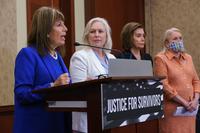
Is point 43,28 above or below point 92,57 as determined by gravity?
above

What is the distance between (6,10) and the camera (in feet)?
11.0

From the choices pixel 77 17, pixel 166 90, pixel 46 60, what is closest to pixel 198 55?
pixel 77 17

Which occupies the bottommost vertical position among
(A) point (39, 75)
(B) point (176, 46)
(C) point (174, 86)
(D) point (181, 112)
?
(D) point (181, 112)

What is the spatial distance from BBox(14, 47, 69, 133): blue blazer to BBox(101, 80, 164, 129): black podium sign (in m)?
0.44

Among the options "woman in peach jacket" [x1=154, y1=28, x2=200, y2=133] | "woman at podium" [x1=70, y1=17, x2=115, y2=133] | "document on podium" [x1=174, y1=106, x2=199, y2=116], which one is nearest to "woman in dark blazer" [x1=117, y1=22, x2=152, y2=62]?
"woman in peach jacket" [x1=154, y1=28, x2=200, y2=133]

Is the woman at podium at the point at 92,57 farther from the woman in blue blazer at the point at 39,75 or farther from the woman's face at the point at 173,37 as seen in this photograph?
the woman's face at the point at 173,37

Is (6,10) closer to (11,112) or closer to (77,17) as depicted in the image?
(11,112)

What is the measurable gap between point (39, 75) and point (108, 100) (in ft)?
1.72

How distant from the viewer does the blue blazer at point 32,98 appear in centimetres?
187

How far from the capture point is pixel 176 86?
10.4ft

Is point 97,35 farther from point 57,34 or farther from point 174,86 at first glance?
point 174,86

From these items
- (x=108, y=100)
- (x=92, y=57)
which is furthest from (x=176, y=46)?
(x=108, y=100)

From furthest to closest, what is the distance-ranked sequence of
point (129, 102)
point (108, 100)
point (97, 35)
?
point (97, 35) < point (129, 102) < point (108, 100)

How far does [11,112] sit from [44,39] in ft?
5.03
